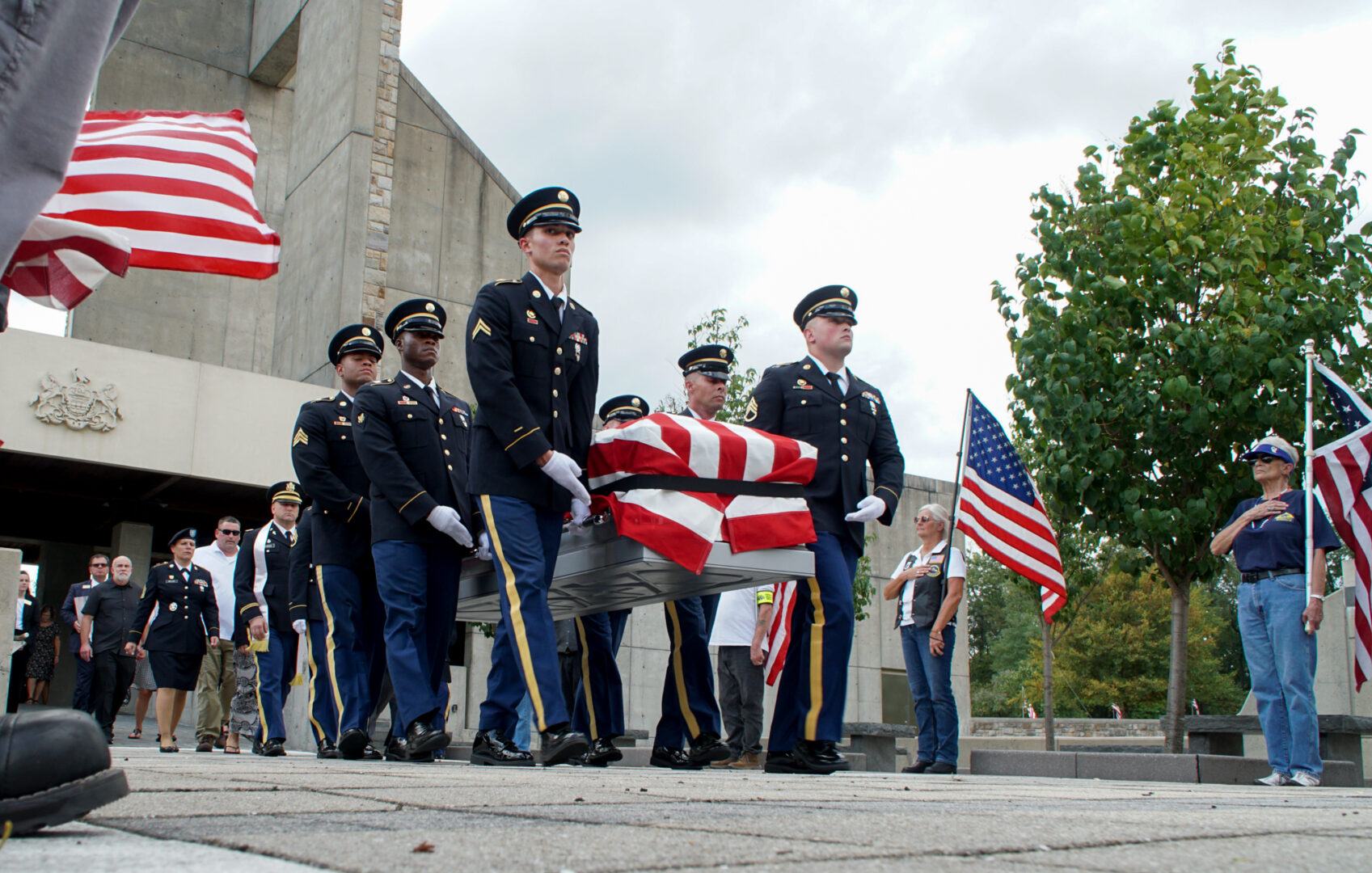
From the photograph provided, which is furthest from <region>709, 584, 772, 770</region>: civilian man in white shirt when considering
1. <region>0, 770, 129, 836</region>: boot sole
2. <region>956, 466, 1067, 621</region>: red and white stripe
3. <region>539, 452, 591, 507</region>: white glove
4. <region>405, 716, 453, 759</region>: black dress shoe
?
<region>0, 770, 129, 836</region>: boot sole

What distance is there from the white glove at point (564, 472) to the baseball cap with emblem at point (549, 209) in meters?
1.07

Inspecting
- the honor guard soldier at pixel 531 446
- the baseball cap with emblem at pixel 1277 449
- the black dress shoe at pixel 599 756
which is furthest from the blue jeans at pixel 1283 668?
the honor guard soldier at pixel 531 446

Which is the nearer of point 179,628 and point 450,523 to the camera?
point 450,523

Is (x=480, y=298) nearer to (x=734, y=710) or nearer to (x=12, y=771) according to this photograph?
(x=12, y=771)

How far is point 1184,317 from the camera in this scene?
1067cm

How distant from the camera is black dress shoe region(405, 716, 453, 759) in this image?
5125 mm

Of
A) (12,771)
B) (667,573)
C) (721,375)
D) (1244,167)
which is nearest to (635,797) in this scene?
(12,771)

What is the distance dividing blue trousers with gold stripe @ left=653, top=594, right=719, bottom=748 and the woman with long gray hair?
2573 millimetres

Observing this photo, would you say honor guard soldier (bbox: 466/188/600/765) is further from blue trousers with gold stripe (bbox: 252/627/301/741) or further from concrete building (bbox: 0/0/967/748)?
concrete building (bbox: 0/0/967/748)

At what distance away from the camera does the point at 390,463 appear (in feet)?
18.6

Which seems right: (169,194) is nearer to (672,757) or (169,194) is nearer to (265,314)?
(672,757)

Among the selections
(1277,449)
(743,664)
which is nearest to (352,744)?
(743,664)

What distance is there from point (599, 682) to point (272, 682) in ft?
12.1

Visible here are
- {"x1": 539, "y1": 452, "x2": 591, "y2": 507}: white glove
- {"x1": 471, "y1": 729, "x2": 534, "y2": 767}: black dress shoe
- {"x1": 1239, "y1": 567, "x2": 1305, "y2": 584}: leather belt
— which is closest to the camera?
{"x1": 539, "y1": 452, "x2": 591, "y2": 507}: white glove
